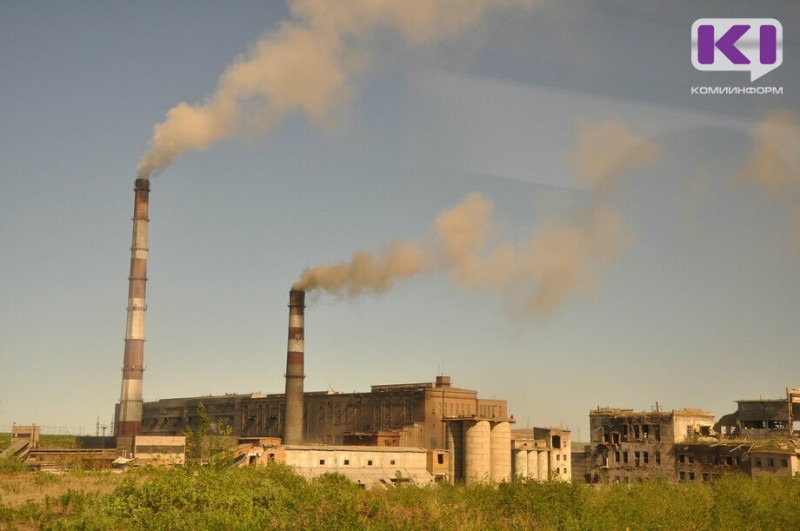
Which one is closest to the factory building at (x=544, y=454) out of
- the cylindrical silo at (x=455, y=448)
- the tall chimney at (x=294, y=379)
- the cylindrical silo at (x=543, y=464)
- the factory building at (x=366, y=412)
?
the cylindrical silo at (x=543, y=464)

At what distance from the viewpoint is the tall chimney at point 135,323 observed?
66.1m

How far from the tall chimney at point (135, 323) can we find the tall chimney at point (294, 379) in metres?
11.9

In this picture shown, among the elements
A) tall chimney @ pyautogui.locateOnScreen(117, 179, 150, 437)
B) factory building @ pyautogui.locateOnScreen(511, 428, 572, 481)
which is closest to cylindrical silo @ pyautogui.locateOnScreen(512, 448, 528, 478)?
factory building @ pyautogui.locateOnScreen(511, 428, 572, 481)

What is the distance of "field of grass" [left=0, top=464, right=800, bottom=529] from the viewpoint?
2389cm

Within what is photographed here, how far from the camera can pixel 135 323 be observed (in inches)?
2601

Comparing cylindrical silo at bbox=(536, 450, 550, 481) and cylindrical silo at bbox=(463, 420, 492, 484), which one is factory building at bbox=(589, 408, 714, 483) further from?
cylindrical silo at bbox=(463, 420, 492, 484)

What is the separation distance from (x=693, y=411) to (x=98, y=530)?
54992 mm

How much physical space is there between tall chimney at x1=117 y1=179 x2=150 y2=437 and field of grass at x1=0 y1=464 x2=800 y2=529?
3258cm

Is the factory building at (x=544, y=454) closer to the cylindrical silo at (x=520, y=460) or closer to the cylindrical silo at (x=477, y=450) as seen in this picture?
the cylindrical silo at (x=520, y=460)

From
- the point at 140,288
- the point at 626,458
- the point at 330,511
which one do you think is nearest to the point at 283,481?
the point at 330,511

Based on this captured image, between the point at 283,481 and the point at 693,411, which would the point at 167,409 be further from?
the point at 283,481

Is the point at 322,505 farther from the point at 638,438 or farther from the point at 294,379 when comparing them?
the point at 638,438

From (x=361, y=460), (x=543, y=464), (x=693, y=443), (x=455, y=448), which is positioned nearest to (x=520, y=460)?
(x=543, y=464)

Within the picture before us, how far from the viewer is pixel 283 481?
32.2 metres
